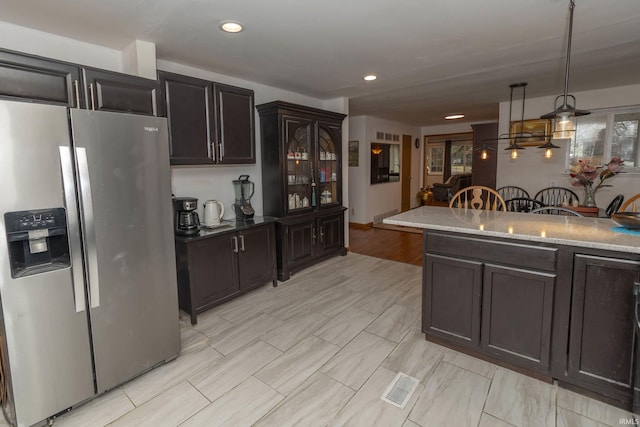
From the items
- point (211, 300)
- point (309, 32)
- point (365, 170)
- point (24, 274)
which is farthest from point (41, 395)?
point (365, 170)

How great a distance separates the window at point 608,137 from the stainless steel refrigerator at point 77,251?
595cm

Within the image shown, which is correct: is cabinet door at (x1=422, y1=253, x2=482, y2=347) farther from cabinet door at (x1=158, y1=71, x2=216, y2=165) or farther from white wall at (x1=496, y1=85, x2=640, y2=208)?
white wall at (x1=496, y1=85, x2=640, y2=208)

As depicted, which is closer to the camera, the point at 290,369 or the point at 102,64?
the point at 290,369

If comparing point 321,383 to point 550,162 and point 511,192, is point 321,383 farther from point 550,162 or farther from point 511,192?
point 550,162

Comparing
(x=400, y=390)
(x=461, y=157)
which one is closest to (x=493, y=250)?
(x=400, y=390)

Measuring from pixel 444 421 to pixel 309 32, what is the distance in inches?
109

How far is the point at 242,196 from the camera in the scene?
375 cm

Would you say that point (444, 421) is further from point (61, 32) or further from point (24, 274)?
point (61, 32)

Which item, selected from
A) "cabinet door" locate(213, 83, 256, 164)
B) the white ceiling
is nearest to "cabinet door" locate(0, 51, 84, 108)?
the white ceiling

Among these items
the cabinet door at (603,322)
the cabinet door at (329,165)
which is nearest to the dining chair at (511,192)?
the cabinet door at (329,165)

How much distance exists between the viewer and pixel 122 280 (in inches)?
76.2

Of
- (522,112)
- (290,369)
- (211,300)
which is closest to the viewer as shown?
(290,369)

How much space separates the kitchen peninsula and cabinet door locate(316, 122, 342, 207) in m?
2.12

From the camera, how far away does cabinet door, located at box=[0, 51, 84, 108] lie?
179cm
